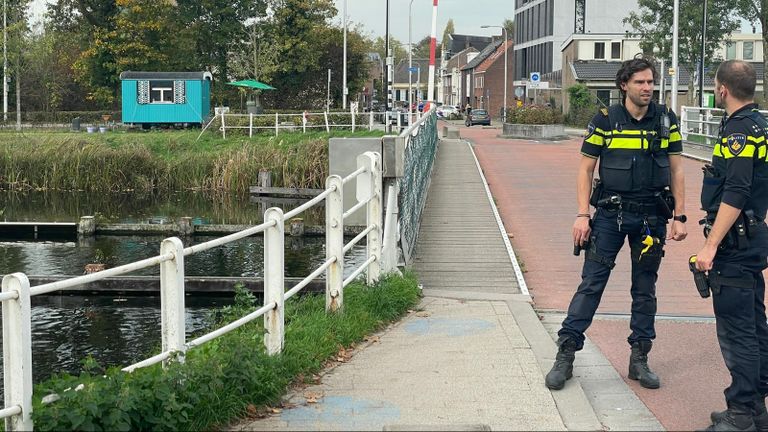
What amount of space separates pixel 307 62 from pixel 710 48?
25.7 m

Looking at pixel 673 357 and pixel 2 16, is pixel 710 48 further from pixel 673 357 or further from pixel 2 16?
pixel 673 357

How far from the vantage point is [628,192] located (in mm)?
5891

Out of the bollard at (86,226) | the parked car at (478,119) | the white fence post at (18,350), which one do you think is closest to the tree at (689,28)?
the parked car at (478,119)

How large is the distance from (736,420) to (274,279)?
9.04ft

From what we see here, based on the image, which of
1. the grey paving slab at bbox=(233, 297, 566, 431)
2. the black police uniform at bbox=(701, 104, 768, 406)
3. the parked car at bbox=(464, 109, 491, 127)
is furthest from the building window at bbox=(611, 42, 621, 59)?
the black police uniform at bbox=(701, 104, 768, 406)

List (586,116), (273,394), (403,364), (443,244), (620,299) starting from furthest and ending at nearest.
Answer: (586,116)
(443,244)
(620,299)
(403,364)
(273,394)

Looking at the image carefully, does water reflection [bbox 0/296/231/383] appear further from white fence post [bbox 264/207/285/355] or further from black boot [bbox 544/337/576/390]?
black boot [bbox 544/337/576/390]

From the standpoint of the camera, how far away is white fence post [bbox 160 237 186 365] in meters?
4.90

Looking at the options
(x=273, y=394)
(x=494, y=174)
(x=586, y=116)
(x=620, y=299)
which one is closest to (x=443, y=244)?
(x=620, y=299)

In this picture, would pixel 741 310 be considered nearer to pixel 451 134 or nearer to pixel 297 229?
pixel 297 229

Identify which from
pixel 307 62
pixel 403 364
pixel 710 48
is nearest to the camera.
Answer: pixel 403 364

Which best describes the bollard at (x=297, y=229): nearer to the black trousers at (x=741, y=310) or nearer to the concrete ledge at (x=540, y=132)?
the black trousers at (x=741, y=310)

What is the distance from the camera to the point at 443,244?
11664 millimetres

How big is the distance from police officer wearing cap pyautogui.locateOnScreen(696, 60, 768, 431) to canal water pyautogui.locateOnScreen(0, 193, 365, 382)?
21.6 ft
